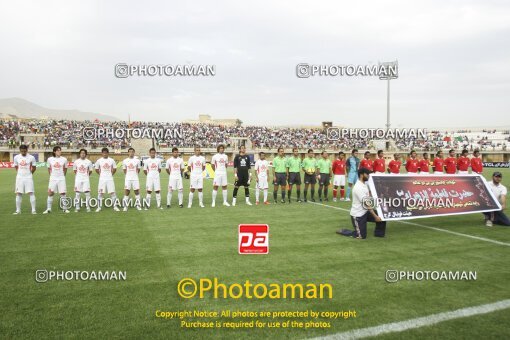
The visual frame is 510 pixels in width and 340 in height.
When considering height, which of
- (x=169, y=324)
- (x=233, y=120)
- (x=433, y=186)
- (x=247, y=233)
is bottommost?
(x=169, y=324)

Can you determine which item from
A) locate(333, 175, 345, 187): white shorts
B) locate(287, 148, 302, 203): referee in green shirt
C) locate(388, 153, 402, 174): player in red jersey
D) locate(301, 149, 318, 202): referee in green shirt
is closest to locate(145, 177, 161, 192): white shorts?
locate(287, 148, 302, 203): referee in green shirt

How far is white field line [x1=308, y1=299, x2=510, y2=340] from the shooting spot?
3.88 metres

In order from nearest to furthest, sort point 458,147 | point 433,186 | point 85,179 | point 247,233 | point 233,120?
point 247,233 → point 433,186 → point 85,179 → point 458,147 → point 233,120

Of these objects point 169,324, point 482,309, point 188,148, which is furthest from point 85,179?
point 188,148

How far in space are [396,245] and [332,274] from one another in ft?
8.61

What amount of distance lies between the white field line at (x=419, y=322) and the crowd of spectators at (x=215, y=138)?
48.9 meters

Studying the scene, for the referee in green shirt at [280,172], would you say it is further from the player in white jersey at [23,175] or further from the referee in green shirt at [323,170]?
the player in white jersey at [23,175]

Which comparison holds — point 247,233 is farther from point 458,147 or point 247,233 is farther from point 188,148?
point 458,147

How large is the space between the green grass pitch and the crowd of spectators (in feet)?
143

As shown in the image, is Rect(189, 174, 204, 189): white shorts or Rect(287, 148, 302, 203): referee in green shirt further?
Rect(287, 148, 302, 203): referee in green shirt

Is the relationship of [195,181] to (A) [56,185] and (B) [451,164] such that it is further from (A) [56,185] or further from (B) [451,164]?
(B) [451,164]

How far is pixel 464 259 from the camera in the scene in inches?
260

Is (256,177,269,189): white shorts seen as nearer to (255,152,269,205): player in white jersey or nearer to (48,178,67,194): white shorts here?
(255,152,269,205): player in white jersey

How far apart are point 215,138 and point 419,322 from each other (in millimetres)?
57533
